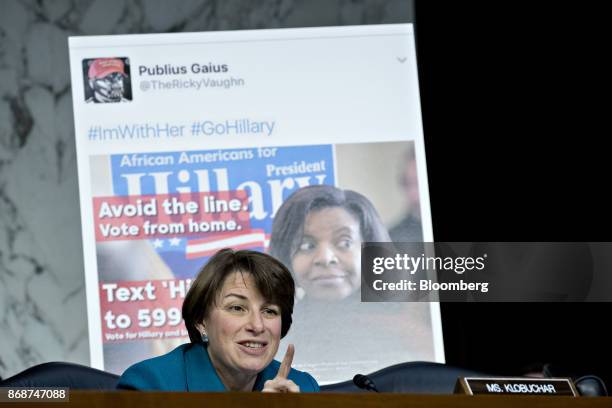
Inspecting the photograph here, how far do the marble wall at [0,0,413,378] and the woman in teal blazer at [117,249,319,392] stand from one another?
84.3 inches

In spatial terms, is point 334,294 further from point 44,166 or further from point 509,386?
point 509,386

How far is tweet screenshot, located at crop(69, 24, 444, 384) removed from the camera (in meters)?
4.50

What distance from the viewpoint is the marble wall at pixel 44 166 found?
4652 mm

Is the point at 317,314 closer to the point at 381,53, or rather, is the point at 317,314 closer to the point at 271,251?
the point at 271,251

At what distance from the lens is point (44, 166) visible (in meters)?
4.72

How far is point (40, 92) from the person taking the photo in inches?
186

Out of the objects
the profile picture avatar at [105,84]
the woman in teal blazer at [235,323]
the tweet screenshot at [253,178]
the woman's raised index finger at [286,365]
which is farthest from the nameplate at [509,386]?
the profile picture avatar at [105,84]

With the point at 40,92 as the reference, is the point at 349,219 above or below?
below

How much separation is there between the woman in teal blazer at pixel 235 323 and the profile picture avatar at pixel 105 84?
207cm

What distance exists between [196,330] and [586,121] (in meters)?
2.71

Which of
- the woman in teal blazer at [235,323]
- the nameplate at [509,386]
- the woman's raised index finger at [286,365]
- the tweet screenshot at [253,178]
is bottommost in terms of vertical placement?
the nameplate at [509,386]

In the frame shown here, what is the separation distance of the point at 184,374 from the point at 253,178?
2.09m

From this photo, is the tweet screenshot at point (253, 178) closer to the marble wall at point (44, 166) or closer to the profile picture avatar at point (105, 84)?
the profile picture avatar at point (105, 84)

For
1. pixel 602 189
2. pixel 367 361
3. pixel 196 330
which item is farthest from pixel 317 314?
pixel 196 330
